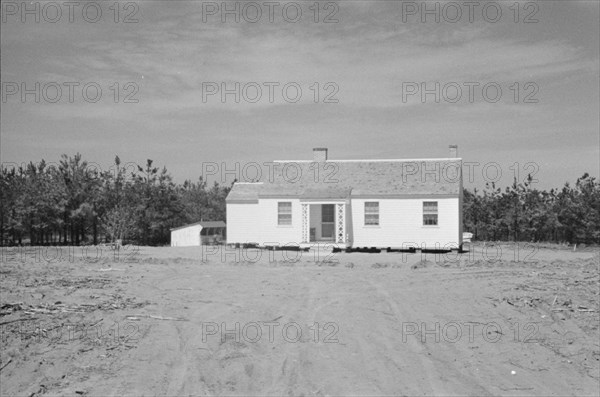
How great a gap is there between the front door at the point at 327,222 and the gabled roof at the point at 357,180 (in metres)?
1.21

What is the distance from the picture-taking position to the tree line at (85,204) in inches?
1411

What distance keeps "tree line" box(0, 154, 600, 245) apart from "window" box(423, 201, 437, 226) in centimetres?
1491

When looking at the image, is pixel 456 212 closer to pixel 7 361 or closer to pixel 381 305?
pixel 381 305

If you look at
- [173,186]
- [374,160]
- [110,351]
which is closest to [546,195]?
[374,160]

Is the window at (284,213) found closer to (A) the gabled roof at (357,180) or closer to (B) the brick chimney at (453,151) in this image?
(A) the gabled roof at (357,180)

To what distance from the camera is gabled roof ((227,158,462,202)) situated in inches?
1196

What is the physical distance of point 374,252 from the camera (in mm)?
30547

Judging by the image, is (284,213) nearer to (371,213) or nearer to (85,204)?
(371,213)

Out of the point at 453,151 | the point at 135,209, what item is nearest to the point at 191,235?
the point at 135,209

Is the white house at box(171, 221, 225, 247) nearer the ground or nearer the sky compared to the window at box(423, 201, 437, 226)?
nearer the ground

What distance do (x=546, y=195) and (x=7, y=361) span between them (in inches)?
1569

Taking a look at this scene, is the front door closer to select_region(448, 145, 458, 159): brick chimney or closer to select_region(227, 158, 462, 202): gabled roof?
select_region(227, 158, 462, 202): gabled roof

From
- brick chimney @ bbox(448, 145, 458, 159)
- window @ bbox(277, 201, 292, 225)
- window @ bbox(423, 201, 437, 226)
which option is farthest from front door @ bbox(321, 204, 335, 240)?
brick chimney @ bbox(448, 145, 458, 159)

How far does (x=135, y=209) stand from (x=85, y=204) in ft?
10.9
